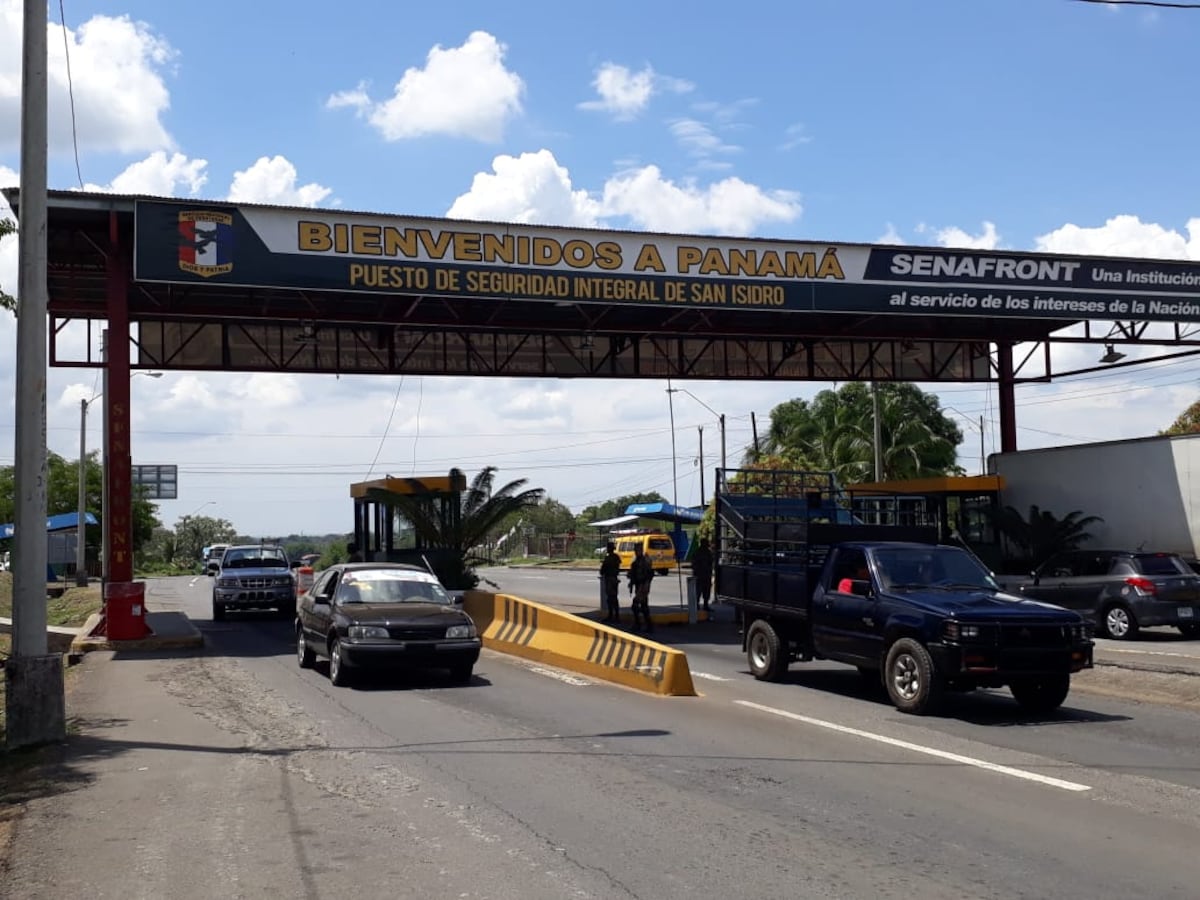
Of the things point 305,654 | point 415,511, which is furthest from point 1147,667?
point 415,511

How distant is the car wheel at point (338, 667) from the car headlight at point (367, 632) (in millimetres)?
348

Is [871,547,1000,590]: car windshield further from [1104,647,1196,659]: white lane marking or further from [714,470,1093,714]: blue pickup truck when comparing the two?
[1104,647,1196,659]: white lane marking

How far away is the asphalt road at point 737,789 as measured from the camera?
6.30m

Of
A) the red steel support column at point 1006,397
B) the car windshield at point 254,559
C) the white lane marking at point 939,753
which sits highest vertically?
the red steel support column at point 1006,397

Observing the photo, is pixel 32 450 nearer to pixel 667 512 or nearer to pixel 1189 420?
pixel 667 512

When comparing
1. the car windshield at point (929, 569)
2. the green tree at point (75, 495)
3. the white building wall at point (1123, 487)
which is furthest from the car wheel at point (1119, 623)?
the green tree at point (75, 495)

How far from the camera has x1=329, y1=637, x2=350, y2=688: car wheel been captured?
47.5 ft

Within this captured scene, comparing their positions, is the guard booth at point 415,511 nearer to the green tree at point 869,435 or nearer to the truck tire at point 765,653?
the truck tire at point 765,653

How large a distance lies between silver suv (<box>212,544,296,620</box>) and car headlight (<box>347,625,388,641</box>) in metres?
15.5

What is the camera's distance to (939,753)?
389 inches

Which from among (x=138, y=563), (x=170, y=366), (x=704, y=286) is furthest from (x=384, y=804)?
(x=138, y=563)

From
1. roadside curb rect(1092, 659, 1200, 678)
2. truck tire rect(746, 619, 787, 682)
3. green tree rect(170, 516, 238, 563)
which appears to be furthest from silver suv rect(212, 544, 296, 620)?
green tree rect(170, 516, 238, 563)

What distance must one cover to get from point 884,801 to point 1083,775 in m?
1.99

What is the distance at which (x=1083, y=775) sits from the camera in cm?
895
